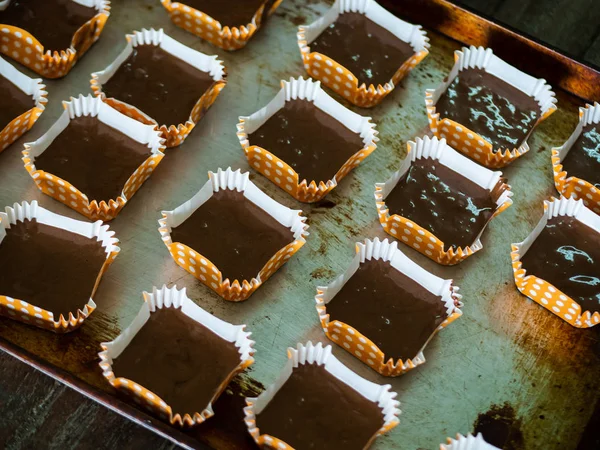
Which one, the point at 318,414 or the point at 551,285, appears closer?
the point at 318,414

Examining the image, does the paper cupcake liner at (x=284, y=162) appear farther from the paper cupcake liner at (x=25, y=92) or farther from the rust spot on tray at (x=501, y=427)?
the rust spot on tray at (x=501, y=427)

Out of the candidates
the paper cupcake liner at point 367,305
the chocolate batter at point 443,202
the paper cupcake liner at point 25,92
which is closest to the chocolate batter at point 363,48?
the chocolate batter at point 443,202

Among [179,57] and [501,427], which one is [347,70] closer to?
[179,57]

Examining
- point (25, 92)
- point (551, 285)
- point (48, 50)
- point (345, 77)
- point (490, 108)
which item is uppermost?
point (490, 108)

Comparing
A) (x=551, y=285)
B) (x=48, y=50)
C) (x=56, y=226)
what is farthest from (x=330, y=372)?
(x=48, y=50)

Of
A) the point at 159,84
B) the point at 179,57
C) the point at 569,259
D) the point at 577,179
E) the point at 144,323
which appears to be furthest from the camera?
the point at 179,57

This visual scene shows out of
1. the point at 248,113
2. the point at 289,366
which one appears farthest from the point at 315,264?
the point at 248,113

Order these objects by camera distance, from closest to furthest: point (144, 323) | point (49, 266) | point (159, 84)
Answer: point (144, 323), point (49, 266), point (159, 84)
